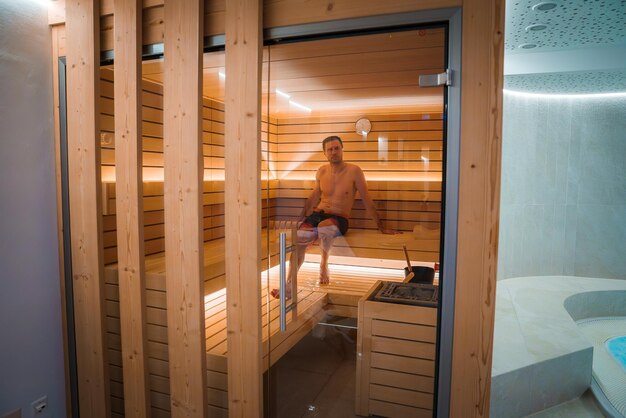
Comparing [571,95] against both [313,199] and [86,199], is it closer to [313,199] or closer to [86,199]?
[313,199]

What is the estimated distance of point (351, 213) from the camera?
77.3 inches

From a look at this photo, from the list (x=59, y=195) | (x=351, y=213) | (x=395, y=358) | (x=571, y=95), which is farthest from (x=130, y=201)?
(x=571, y=95)

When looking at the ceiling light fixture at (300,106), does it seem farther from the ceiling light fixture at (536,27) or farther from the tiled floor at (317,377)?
the ceiling light fixture at (536,27)

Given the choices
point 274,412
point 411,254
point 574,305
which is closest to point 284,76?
point 411,254

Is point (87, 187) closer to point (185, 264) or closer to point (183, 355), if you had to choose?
point (185, 264)

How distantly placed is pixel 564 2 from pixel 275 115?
296 cm

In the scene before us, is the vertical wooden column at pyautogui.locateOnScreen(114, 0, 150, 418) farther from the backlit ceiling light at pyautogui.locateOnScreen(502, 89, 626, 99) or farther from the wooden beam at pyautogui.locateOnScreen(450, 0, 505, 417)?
the backlit ceiling light at pyautogui.locateOnScreen(502, 89, 626, 99)

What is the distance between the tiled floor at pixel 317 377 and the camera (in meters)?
2.08

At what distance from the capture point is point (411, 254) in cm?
188

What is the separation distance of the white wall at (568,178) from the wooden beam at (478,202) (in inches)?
216

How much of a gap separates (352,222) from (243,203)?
55cm

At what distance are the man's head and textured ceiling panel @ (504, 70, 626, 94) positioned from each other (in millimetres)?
4472

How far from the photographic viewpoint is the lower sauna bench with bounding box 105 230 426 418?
1939mm

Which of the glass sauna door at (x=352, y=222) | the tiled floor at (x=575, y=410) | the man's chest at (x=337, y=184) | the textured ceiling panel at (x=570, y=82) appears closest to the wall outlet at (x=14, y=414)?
the glass sauna door at (x=352, y=222)
